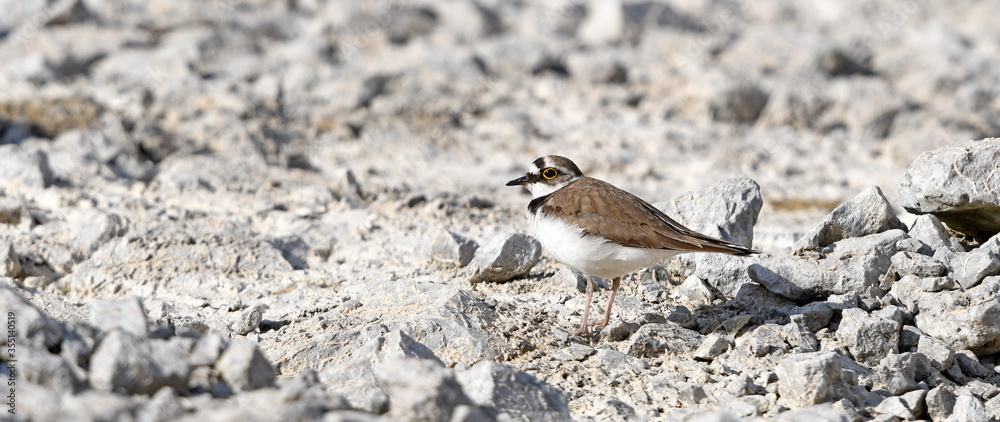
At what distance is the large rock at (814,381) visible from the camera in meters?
4.64

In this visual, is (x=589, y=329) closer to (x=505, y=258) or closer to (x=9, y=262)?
(x=505, y=258)

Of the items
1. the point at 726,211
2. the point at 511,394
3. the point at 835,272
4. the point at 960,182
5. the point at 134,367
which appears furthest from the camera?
Result: the point at 726,211

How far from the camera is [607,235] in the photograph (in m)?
5.60

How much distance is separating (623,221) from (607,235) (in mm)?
180

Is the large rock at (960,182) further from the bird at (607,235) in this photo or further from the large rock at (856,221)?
the bird at (607,235)

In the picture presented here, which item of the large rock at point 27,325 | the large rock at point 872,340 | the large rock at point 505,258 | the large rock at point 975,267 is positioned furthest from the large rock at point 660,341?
the large rock at point 27,325

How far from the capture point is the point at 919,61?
49.8 feet

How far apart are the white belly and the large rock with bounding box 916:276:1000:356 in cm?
175

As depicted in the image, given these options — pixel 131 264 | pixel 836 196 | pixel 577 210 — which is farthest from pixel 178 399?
pixel 836 196

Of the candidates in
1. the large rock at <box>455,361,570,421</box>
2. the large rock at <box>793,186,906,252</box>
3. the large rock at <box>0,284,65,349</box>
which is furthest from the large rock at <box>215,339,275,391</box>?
the large rock at <box>793,186,906,252</box>

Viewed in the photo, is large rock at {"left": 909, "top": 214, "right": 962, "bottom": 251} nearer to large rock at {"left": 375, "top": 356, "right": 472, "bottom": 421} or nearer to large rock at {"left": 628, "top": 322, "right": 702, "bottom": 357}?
large rock at {"left": 628, "top": 322, "right": 702, "bottom": 357}

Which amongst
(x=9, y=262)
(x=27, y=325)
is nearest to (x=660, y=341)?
(x=27, y=325)

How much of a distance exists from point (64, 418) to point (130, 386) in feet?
1.34

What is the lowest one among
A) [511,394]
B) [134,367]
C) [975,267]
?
[134,367]
